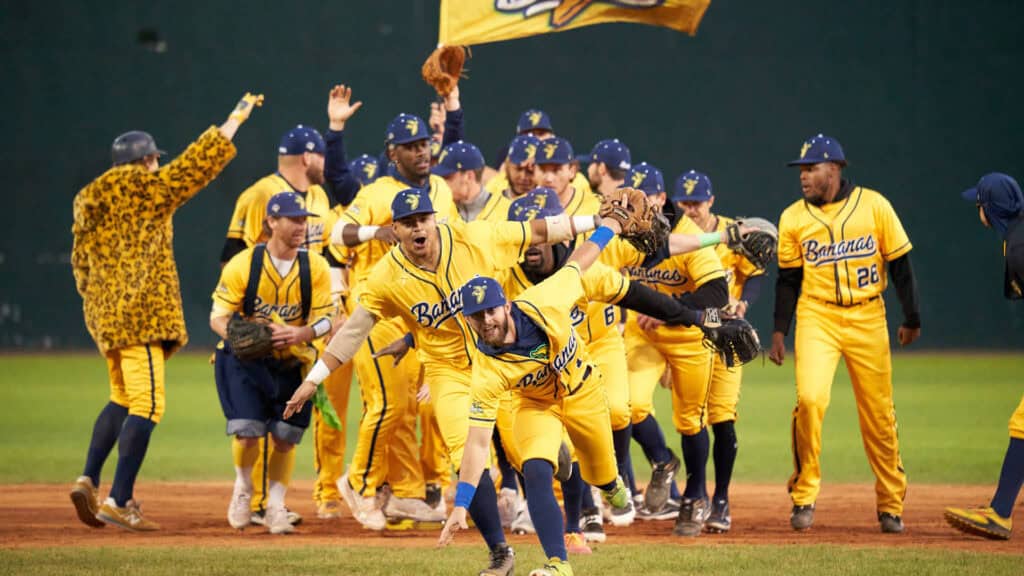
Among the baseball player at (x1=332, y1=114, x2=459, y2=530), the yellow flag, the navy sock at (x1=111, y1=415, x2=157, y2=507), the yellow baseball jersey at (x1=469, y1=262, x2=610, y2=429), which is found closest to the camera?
the yellow baseball jersey at (x1=469, y1=262, x2=610, y2=429)

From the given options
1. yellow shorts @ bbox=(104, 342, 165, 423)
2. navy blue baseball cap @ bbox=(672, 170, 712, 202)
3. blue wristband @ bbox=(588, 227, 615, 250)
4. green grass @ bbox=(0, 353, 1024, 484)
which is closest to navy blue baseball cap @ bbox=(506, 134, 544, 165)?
navy blue baseball cap @ bbox=(672, 170, 712, 202)

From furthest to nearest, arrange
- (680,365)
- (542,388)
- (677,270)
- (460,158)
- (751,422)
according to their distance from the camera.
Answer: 1. (751,422)
2. (460,158)
3. (680,365)
4. (677,270)
5. (542,388)

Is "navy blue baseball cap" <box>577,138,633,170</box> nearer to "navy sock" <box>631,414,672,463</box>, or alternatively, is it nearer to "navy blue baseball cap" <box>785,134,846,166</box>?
"navy blue baseball cap" <box>785,134,846,166</box>

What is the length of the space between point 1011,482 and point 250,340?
175 inches

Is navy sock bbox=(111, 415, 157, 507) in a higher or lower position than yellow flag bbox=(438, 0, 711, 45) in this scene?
lower

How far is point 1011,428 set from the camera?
7.79 meters

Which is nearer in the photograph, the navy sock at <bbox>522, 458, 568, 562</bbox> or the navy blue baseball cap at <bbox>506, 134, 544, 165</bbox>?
the navy sock at <bbox>522, 458, 568, 562</bbox>

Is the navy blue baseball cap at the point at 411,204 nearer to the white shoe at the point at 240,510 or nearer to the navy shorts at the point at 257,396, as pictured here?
the navy shorts at the point at 257,396

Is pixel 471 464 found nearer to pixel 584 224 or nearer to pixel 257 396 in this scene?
pixel 584 224

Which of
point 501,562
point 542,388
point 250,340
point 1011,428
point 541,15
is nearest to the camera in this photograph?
point 501,562

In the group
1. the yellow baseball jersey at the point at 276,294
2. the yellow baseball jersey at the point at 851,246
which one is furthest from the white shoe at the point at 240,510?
the yellow baseball jersey at the point at 851,246

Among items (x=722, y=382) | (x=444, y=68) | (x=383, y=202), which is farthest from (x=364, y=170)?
(x=722, y=382)

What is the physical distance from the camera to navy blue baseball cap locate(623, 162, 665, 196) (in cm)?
852

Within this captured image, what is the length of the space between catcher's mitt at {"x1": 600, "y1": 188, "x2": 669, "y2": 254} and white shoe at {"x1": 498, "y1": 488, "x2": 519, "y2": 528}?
2.12m
